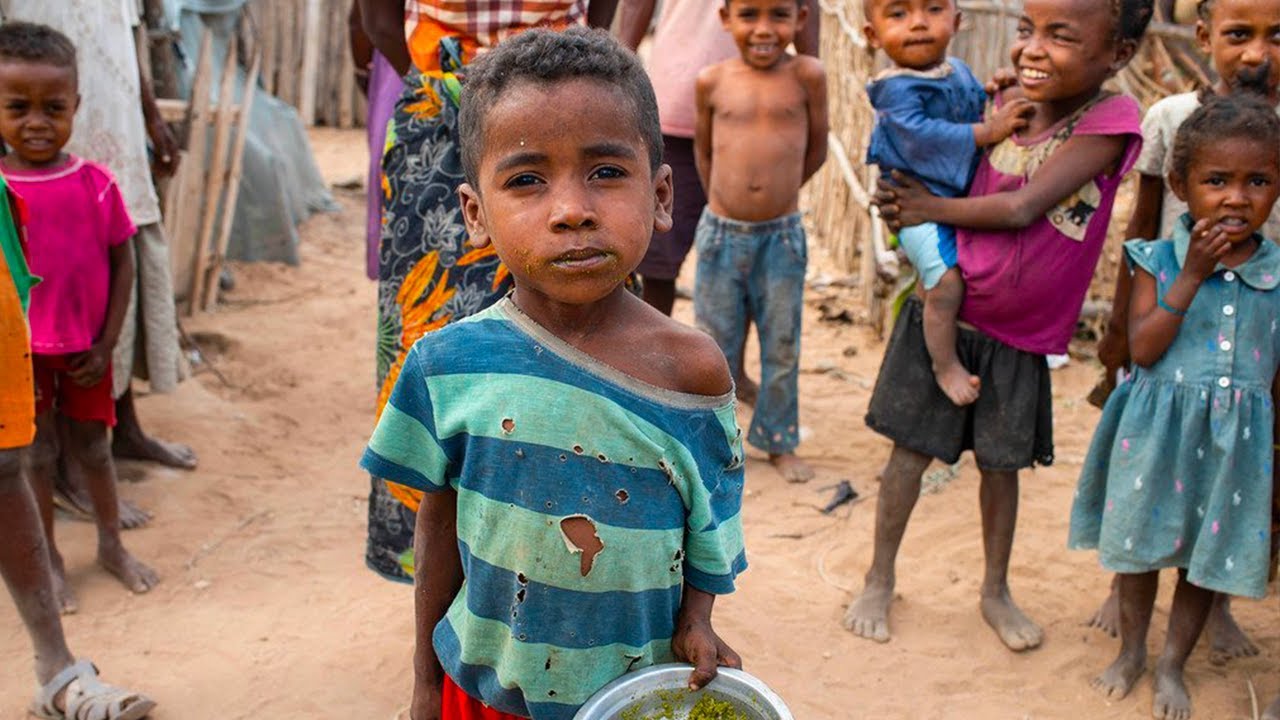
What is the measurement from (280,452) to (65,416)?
1.08m

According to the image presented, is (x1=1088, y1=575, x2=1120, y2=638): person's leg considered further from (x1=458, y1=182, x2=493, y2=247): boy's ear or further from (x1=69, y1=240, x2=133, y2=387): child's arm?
(x1=69, y1=240, x2=133, y2=387): child's arm

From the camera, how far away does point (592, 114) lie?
1525mm

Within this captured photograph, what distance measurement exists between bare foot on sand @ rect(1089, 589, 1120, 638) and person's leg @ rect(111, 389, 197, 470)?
331 cm

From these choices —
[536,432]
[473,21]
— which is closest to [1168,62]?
[473,21]

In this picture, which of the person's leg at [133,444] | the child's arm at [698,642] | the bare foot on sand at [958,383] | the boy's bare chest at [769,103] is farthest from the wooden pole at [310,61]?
the child's arm at [698,642]

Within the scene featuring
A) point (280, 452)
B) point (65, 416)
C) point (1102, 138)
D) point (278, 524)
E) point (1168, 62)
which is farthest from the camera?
point (1168, 62)

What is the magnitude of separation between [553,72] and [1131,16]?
196 cm

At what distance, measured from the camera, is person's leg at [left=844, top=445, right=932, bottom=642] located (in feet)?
11.1

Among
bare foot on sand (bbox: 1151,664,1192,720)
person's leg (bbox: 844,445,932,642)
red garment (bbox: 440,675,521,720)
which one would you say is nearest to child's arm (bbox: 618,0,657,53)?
person's leg (bbox: 844,445,932,642)

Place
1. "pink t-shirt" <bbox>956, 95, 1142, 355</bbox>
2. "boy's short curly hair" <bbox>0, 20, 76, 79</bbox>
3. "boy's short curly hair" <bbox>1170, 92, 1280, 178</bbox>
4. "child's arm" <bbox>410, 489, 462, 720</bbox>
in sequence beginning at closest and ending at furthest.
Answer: "child's arm" <bbox>410, 489, 462, 720</bbox>, "boy's short curly hair" <bbox>1170, 92, 1280, 178</bbox>, "pink t-shirt" <bbox>956, 95, 1142, 355</bbox>, "boy's short curly hair" <bbox>0, 20, 76, 79</bbox>

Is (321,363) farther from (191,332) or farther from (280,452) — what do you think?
(280,452)

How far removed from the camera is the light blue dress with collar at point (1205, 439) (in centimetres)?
284

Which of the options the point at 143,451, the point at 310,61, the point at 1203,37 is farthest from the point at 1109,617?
the point at 310,61

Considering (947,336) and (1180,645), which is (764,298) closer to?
(947,336)
